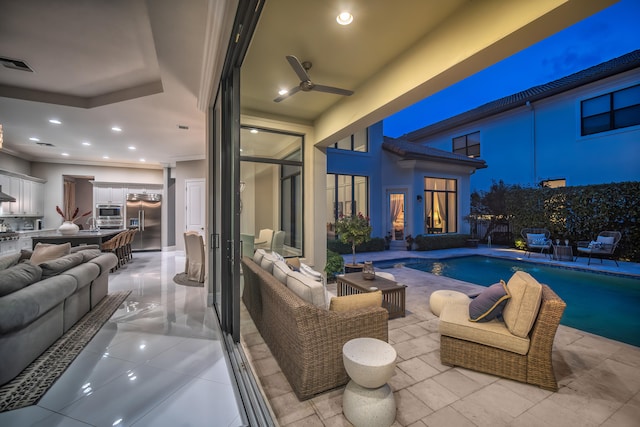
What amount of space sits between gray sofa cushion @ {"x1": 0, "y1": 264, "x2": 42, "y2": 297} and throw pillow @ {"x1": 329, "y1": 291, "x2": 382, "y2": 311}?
263cm

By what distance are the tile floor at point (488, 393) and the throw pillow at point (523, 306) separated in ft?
1.45

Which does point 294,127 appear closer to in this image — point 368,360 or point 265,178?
point 265,178

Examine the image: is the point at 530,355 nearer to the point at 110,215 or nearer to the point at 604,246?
the point at 604,246

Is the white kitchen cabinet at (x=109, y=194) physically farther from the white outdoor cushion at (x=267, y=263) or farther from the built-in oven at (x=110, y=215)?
the white outdoor cushion at (x=267, y=263)

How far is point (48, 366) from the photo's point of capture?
7.18 ft

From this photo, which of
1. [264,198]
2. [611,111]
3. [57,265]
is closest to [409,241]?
[611,111]

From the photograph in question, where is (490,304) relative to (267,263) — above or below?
below

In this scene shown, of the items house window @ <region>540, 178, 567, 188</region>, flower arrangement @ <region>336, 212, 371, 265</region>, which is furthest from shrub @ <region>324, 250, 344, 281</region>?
house window @ <region>540, 178, 567, 188</region>

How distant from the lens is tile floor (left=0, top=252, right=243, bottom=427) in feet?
5.43

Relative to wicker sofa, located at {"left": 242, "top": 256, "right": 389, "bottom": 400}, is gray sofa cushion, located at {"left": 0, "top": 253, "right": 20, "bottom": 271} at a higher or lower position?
higher

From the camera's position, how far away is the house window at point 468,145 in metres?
10.8

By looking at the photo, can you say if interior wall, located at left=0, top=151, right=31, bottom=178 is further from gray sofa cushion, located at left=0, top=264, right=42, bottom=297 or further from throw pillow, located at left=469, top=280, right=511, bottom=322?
throw pillow, located at left=469, top=280, right=511, bottom=322

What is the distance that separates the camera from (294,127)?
492 cm

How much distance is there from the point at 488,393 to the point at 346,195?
7612 mm
